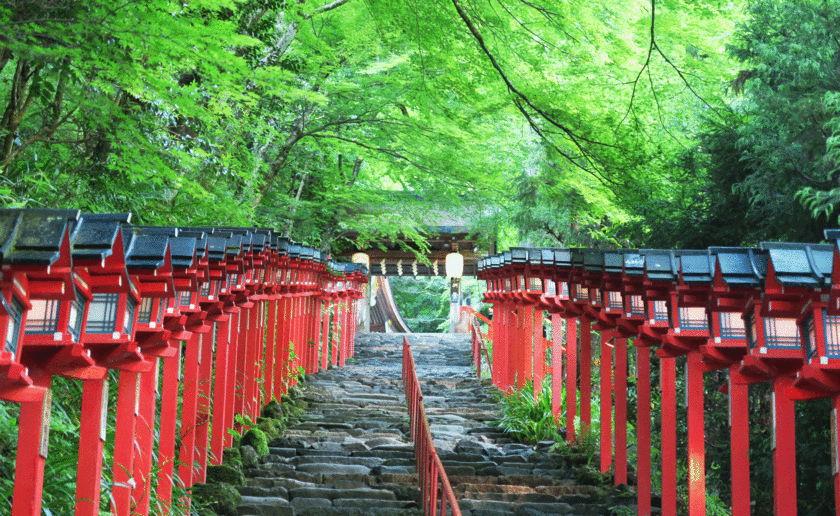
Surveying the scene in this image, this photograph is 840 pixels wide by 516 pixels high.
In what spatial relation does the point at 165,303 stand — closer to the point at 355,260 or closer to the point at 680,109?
the point at 680,109

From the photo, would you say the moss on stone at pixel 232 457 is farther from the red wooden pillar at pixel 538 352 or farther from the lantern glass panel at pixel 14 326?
the lantern glass panel at pixel 14 326

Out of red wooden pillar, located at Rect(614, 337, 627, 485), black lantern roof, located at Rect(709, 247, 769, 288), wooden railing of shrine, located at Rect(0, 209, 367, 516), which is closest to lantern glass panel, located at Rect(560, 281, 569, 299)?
red wooden pillar, located at Rect(614, 337, 627, 485)

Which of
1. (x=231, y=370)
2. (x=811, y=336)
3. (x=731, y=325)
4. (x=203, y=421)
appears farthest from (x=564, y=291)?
(x=811, y=336)

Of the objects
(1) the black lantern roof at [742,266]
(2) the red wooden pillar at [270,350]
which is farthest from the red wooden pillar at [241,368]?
(1) the black lantern roof at [742,266]

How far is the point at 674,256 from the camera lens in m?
7.00

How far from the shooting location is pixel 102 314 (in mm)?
4375

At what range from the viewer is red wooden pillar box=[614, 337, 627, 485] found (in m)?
9.05

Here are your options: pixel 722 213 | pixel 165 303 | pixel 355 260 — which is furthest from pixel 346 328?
pixel 165 303

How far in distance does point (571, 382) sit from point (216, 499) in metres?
5.79

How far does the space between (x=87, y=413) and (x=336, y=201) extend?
13.9 meters

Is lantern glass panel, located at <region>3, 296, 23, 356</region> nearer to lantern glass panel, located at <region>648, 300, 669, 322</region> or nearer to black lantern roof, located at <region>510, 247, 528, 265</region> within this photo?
lantern glass panel, located at <region>648, 300, 669, 322</region>

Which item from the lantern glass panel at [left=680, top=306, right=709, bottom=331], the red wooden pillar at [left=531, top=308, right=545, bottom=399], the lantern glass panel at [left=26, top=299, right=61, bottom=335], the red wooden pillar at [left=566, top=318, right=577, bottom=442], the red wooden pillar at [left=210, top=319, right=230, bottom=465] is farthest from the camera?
the red wooden pillar at [left=531, top=308, right=545, bottom=399]

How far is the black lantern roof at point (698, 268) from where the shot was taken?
5871 millimetres

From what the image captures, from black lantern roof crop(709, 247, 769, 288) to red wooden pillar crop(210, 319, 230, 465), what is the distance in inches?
235
